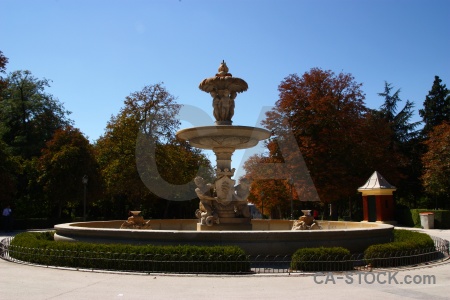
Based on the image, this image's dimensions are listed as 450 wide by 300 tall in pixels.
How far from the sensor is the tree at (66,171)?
1332 inches

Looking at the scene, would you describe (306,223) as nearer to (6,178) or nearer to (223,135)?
(223,135)

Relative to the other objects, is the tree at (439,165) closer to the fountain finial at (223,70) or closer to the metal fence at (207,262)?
the fountain finial at (223,70)

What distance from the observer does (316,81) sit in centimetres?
3631

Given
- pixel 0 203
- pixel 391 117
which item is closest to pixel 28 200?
pixel 0 203

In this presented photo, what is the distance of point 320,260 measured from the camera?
33.7ft

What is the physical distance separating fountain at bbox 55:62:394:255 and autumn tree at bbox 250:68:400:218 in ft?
47.8

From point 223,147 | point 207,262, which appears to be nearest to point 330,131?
point 223,147

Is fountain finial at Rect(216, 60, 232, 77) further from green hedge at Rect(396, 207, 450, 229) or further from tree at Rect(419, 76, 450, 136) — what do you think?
tree at Rect(419, 76, 450, 136)

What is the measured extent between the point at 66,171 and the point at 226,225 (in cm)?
2196

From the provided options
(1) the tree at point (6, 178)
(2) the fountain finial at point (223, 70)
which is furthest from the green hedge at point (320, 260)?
(1) the tree at point (6, 178)

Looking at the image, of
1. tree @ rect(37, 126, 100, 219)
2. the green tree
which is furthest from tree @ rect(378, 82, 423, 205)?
tree @ rect(37, 126, 100, 219)

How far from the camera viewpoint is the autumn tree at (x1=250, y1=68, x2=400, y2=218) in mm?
33344

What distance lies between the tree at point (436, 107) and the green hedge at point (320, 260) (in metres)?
41.1

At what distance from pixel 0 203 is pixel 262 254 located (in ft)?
88.4
